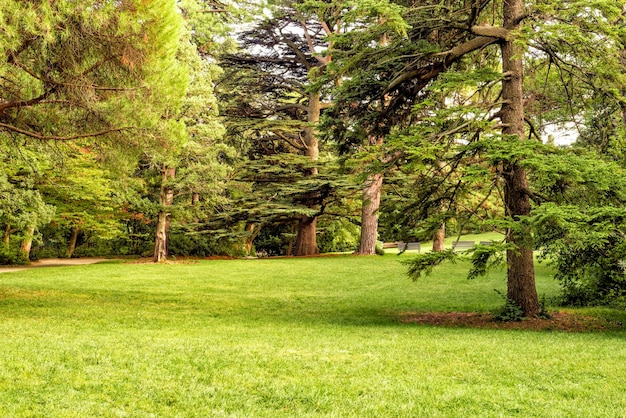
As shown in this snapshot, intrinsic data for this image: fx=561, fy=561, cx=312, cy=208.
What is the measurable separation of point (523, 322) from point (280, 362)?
6.00 m

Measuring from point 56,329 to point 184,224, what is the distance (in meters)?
20.1

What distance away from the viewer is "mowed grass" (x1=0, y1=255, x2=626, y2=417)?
16.1ft

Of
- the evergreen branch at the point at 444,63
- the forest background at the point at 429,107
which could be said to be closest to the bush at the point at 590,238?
the forest background at the point at 429,107

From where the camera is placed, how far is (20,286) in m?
15.2

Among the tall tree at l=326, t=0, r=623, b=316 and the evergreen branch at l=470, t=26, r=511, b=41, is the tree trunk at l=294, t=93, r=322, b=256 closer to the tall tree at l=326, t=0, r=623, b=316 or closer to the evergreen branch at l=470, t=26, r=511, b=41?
the tall tree at l=326, t=0, r=623, b=316

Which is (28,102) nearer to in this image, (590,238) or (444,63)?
(444,63)

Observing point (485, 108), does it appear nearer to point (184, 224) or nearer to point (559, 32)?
point (559, 32)

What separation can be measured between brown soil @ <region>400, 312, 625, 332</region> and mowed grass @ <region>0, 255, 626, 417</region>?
0.53m

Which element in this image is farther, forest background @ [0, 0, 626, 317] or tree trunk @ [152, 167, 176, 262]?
tree trunk @ [152, 167, 176, 262]

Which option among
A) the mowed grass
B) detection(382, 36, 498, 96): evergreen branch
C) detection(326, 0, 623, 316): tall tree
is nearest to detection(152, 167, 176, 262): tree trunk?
the mowed grass

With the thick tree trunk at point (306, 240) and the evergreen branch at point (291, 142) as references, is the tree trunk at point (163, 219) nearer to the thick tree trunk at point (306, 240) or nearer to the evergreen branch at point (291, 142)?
the evergreen branch at point (291, 142)

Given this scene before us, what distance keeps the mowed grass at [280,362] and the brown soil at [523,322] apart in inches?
20.9

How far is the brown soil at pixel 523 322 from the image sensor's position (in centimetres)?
1035

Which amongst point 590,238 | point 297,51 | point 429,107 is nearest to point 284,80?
point 297,51
